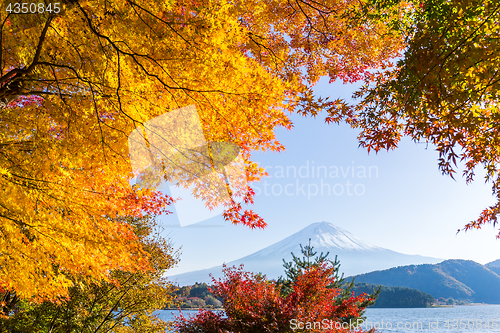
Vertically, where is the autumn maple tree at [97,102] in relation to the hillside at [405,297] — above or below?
above

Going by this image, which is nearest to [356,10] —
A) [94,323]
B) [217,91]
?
[217,91]

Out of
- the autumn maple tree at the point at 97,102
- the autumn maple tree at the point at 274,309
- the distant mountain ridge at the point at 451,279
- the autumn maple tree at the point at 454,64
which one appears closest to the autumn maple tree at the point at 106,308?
the autumn maple tree at the point at 274,309

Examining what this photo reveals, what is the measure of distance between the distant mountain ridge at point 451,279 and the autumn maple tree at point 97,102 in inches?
5229

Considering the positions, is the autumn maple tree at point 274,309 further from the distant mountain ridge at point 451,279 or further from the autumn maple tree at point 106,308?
the distant mountain ridge at point 451,279

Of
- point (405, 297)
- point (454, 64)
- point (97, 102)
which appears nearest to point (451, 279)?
point (405, 297)

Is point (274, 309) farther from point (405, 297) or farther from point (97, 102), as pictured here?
point (405, 297)

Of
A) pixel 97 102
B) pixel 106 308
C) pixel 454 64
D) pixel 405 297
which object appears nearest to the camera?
pixel 454 64

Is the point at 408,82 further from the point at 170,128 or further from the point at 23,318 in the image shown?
the point at 23,318

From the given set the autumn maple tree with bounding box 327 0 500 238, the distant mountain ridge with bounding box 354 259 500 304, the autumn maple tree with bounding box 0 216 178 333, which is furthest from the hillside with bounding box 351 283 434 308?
the autumn maple tree with bounding box 327 0 500 238

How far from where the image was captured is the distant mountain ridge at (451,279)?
119 meters

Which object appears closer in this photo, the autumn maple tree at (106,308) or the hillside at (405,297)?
the autumn maple tree at (106,308)

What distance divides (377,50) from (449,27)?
506 cm

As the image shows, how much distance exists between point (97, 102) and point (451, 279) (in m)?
159

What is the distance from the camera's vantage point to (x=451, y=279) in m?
122
